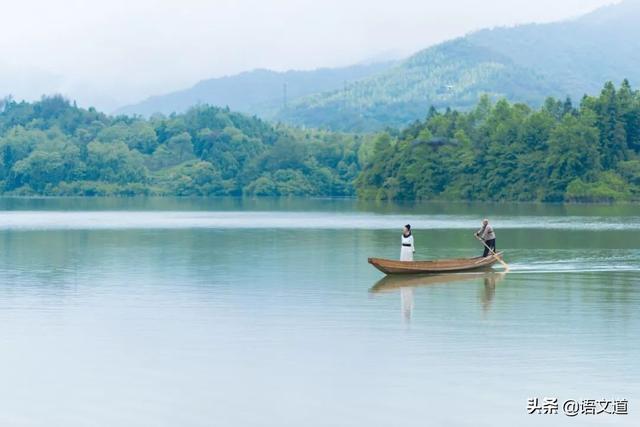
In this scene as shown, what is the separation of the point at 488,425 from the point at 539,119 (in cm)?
15016

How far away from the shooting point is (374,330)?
94.8 feet

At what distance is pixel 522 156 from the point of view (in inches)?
6442

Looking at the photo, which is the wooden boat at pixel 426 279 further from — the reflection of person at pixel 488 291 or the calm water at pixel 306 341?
the calm water at pixel 306 341

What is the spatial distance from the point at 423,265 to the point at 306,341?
16.1m

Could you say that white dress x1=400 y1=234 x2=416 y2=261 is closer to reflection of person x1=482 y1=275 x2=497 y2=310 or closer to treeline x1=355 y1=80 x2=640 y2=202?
reflection of person x1=482 y1=275 x2=497 y2=310

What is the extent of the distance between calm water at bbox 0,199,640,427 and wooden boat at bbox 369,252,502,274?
60cm

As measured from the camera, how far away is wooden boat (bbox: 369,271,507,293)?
131 ft

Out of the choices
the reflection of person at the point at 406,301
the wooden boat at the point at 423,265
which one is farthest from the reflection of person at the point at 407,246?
the reflection of person at the point at 406,301

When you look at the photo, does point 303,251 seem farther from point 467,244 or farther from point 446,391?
point 446,391

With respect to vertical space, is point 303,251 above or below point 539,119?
below

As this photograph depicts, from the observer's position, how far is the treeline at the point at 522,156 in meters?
156

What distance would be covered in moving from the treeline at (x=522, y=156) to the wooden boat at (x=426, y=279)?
11360cm

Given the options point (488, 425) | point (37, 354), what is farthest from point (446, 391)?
point (37, 354)

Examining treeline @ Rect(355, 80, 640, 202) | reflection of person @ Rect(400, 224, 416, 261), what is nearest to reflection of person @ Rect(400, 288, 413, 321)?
reflection of person @ Rect(400, 224, 416, 261)
